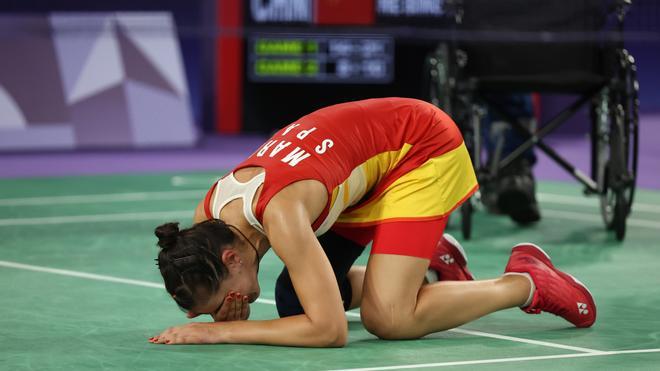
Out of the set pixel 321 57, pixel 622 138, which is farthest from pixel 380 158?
pixel 321 57

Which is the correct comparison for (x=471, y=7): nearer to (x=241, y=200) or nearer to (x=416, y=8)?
(x=241, y=200)

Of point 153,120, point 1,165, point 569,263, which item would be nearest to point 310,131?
point 569,263

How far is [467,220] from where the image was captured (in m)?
6.97

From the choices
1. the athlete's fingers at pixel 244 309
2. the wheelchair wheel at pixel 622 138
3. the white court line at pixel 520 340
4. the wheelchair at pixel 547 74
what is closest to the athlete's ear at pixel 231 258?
the athlete's fingers at pixel 244 309

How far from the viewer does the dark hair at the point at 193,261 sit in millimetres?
4023

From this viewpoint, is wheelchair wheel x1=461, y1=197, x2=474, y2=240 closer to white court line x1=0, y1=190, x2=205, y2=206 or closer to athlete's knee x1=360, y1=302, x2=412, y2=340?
athlete's knee x1=360, y1=302, x2=412, y2=340

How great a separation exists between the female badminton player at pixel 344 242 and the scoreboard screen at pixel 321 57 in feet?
28.1

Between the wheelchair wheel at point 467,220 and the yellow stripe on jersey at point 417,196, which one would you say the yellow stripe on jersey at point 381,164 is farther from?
the wheelchair wheel at point 467,220

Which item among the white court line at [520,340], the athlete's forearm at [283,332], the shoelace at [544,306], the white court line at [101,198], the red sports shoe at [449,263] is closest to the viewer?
the athlete's forearm at [283,332]

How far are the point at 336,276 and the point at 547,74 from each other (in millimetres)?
2947

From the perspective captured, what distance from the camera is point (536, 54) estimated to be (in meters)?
7.28

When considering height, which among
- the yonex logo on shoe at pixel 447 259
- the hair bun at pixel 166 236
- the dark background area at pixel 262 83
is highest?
the hair bun at pixel 166 236

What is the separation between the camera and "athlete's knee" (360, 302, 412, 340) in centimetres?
442

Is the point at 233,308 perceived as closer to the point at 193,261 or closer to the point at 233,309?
the point at 233,309
